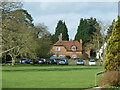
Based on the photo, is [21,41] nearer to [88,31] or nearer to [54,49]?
[54,49]

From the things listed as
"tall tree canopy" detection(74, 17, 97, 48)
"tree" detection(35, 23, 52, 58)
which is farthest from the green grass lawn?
"tall tree canopy" detection(74, 17, 97, 48)

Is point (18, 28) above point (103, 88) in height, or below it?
above

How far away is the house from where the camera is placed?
9219 centimetres

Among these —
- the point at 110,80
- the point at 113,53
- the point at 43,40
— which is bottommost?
the point at 110,80

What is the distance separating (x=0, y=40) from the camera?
36.2 meters

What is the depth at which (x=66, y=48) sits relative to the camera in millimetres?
93938

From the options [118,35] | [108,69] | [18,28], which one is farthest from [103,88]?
[18,28]

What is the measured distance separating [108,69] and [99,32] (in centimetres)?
5657

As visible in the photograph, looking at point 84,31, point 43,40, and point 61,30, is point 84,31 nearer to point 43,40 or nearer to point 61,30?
point 61,30

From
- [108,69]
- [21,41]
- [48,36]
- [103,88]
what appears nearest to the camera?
[103,88]

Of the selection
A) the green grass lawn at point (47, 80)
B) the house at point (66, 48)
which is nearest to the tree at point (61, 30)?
the house at point (66, 48)

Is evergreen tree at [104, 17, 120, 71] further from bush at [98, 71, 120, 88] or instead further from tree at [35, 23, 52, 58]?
tree at [35, 23, 52, 58]

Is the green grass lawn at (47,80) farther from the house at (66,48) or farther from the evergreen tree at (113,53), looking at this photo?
the house at (66,48)

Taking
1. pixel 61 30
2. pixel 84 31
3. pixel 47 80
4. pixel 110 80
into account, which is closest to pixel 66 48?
pixel 61 30
